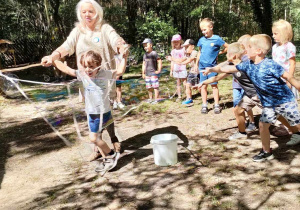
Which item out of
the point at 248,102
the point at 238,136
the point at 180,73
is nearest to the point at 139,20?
the point at 180,73

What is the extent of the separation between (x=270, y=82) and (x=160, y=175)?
5.76ft

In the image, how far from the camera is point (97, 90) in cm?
336

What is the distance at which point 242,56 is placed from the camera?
412 cm

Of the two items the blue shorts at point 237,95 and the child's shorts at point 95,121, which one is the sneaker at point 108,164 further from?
the blue shorts at point 237,95

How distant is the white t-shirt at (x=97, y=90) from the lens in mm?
3338

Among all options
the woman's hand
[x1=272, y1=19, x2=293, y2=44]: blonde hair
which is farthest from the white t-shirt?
[x1=272, y1=19, x2=293, y2=44]: blonde hair

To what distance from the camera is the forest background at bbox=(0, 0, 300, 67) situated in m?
16.5

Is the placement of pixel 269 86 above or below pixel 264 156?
above

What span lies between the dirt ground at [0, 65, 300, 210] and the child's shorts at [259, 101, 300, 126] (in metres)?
0.56

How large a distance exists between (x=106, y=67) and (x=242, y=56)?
6.65 ft

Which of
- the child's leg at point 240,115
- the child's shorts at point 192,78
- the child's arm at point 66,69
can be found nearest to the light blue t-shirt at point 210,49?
the child's shorts at point 192,78

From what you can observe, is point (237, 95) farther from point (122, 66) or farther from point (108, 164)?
point (108, 164)

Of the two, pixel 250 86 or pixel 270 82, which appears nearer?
pixel 270 82

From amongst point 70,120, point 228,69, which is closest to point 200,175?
point 228,69
